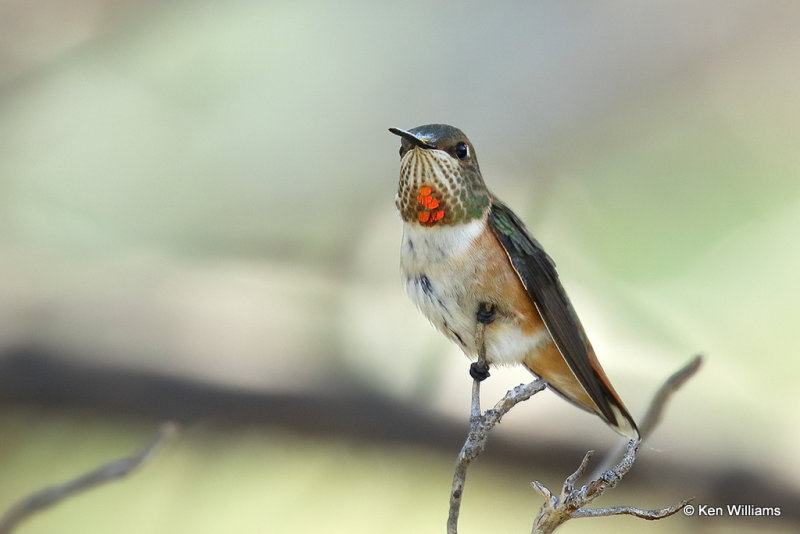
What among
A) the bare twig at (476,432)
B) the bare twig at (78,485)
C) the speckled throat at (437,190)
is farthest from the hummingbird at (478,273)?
the bare twig at (78,485)

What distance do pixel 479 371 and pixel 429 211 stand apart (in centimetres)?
22

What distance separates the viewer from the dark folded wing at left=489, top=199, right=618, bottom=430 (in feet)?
3.61

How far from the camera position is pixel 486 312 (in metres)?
1.12

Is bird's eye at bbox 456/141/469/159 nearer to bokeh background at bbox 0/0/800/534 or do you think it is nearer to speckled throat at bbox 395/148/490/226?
→ speckled throat at bbox 395/148/490/226

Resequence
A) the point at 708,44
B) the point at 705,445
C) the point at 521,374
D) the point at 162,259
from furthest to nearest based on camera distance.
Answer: the point at 708,44
the point at 162,259
the point at 705,445
the point at 521,374

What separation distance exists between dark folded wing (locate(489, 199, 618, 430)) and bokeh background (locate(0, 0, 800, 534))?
32.3 inches

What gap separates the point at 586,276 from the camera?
8.62ft

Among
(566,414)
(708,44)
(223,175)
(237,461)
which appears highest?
(708,44)

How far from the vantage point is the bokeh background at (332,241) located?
7.31ft

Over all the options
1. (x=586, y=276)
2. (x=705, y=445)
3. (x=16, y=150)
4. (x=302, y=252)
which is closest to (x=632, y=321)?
(x=586, y=276)

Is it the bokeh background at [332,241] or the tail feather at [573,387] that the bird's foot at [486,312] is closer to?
the tail feather at [573,387]

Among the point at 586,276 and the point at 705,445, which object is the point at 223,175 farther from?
the point at 705,445

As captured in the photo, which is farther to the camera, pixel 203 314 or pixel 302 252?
pixel 302 252

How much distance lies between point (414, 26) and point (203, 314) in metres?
1.53
